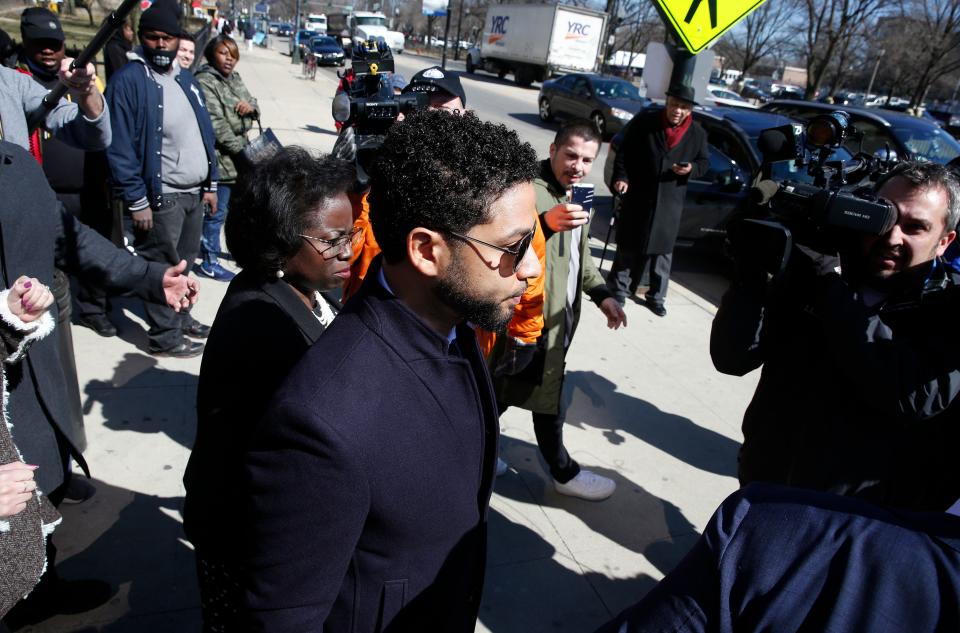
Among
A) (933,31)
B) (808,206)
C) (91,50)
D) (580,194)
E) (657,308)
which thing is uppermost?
(933,31)

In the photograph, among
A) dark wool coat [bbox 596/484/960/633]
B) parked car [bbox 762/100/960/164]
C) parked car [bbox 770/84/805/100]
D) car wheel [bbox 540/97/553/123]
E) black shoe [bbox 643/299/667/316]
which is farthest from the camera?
parked car [bbox 770/84/805/100]

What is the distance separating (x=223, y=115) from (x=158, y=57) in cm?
136

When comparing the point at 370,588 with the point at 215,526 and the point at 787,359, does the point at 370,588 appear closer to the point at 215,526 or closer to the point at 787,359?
the point at 215,526

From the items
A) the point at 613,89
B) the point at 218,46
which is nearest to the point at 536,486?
the point at 218,46

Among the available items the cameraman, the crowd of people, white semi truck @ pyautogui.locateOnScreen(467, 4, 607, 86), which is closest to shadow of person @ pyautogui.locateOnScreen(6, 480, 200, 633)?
the crowd of people

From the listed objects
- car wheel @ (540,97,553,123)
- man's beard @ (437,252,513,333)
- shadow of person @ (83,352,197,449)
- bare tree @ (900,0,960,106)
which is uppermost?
bare tree @ (900,0,960,106)

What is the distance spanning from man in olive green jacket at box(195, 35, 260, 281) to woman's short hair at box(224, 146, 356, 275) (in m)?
3.65

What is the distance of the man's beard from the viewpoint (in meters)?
1.39

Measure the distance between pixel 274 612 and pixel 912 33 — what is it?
47.2 m

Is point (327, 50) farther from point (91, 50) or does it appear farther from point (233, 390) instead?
point (233, 390)

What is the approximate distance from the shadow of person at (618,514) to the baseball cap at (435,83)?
2.07 meters

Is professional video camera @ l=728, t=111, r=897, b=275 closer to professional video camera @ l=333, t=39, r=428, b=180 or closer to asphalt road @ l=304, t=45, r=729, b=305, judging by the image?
professional video camera @ l=333, t=39, r=428, b=180

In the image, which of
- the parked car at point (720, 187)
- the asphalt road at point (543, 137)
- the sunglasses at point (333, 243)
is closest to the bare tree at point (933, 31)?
the asphalt road at point (543, 137)

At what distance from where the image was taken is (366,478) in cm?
123
